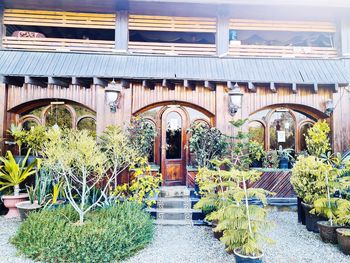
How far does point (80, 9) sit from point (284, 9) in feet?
20.8

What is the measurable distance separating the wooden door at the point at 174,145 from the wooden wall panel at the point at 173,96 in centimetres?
67

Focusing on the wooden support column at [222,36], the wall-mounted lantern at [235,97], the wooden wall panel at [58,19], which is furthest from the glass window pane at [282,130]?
the wooden wall panel at [58,19]

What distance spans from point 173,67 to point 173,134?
2.11 m

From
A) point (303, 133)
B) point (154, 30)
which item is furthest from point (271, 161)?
point (154, 30)

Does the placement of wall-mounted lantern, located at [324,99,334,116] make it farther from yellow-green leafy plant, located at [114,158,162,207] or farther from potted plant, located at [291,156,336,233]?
yellow-green leafy plant, located at [114,158,162,207]

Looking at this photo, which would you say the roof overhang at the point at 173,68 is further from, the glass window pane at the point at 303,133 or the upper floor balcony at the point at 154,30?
the glass window pane at the point at 303,133

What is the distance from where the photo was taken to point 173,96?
7.42m

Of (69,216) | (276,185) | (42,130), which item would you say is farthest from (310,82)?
(42,130)

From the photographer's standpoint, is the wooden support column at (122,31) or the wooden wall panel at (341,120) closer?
the wooden wall panel at (341,120)

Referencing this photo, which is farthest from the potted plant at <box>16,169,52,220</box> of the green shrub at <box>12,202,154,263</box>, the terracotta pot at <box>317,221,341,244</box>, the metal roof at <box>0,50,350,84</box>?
the terracotta pot at <box>317,221,341,244</box>

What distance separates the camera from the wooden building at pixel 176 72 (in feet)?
23.4

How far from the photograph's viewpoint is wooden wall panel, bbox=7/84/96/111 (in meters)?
7.25

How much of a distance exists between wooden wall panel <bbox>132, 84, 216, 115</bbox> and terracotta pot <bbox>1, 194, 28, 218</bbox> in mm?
3659

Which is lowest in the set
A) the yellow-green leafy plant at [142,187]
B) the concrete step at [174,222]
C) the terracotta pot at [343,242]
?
the concrete step at [174,222]
